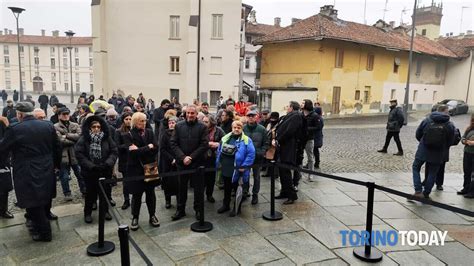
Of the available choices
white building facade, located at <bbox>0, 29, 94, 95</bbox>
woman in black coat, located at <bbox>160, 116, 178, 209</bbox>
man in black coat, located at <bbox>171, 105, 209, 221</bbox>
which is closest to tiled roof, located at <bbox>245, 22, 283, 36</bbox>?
white building facade, located at <bbox>0, 29, 94, 95</bbox>

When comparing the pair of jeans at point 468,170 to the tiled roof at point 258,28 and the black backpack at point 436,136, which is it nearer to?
the black backpack at point 436,136

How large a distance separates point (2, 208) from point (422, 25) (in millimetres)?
60105

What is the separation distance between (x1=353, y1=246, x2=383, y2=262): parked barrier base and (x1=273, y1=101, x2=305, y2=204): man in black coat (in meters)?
1.91

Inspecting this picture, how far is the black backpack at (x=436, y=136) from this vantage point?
645cm

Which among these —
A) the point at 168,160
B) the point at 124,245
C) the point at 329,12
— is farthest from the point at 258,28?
the point at 124,245

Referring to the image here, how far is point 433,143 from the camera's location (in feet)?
21.2

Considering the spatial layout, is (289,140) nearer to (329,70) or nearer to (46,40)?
(329,70)

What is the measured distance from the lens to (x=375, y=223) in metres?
5.70

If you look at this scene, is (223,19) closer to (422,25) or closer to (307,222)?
(307,222)

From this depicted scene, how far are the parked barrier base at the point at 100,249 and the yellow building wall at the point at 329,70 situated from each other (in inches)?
917

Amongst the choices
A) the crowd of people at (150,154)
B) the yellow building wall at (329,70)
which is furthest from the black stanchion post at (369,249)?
the yellow building wall at (329,70)

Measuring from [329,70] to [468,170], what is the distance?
2072 centimetres

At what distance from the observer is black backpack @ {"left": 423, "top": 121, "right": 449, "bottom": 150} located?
21.2 feet

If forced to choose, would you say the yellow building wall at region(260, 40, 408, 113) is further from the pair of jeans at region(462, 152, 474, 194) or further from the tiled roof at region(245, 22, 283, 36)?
the pair of jeans at region(462, 152, 474, 194)
